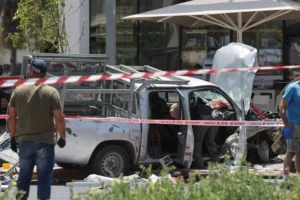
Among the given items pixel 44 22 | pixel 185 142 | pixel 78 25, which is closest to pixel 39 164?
pixel 185 142

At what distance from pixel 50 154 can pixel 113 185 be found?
2.55 meters

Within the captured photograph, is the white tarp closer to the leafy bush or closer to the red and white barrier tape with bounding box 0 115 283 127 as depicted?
the red and white barrier tape with bounding box 0 115 283 127

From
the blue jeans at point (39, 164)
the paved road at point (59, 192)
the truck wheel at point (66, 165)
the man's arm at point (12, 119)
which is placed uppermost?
the man's arm at point (12, 119)

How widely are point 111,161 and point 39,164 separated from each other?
3.65m

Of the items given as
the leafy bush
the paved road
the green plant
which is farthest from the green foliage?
the leafy bush

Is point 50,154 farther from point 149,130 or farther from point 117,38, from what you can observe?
point 117,38

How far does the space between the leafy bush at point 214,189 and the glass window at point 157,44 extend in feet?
46.5

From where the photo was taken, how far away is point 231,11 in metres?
14.7

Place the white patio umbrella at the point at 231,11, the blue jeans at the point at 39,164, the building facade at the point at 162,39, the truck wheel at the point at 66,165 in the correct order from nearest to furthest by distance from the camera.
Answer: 1. the blue jeans at the point at 39,164
2. the truck wheel at the point at 66,165
3. the white patio umbrella at the point at 231,11
4. the building facade at the point at 162,39

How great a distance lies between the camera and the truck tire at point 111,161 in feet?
38.4

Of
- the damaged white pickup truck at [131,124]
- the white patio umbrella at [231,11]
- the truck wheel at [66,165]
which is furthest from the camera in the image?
the white patio umbrella at [231,11]

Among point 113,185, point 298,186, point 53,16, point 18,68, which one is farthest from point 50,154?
point 18,68

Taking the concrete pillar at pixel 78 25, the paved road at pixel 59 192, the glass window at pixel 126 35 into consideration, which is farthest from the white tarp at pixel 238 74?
the concrete pillar at pixel 78 25

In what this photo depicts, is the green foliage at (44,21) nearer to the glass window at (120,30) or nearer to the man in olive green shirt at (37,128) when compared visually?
the glass window at (120,30)
